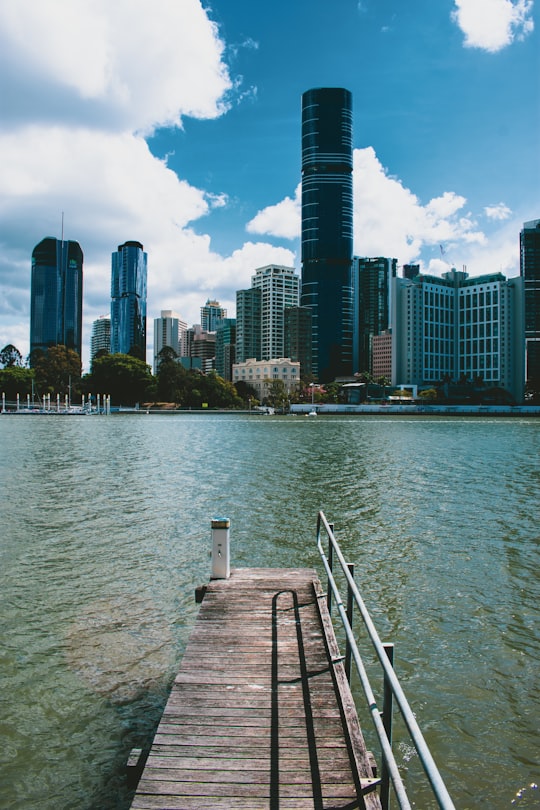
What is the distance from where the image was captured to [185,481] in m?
34.3

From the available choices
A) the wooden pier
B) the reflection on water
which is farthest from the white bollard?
the wooden pier

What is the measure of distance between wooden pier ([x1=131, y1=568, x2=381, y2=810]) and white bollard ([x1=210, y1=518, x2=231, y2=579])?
1.68 metres

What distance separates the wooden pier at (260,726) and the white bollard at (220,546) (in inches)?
66.3

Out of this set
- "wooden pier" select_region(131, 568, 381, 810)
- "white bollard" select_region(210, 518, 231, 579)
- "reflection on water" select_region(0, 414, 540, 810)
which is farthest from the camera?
"white bollard" select_region(210, 518, 231, 579)

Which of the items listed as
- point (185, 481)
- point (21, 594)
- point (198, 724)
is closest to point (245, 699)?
point (198, 724)

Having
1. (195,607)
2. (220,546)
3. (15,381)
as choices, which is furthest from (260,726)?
(15,381)

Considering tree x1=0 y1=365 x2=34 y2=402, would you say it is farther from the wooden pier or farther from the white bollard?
the wooden pier

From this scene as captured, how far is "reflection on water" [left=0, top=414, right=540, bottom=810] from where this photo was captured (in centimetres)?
795

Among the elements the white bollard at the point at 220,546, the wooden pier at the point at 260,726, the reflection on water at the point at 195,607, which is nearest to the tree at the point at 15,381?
the reflection on water at the point at 195,607

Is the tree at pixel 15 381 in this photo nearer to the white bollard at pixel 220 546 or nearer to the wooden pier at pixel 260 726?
the white bollard at pixel 220 546

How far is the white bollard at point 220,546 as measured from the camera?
11.2 m

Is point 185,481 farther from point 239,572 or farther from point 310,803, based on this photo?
point 310,803

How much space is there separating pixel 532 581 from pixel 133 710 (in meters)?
11.2

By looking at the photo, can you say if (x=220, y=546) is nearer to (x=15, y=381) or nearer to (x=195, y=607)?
(x=195, y=607)
